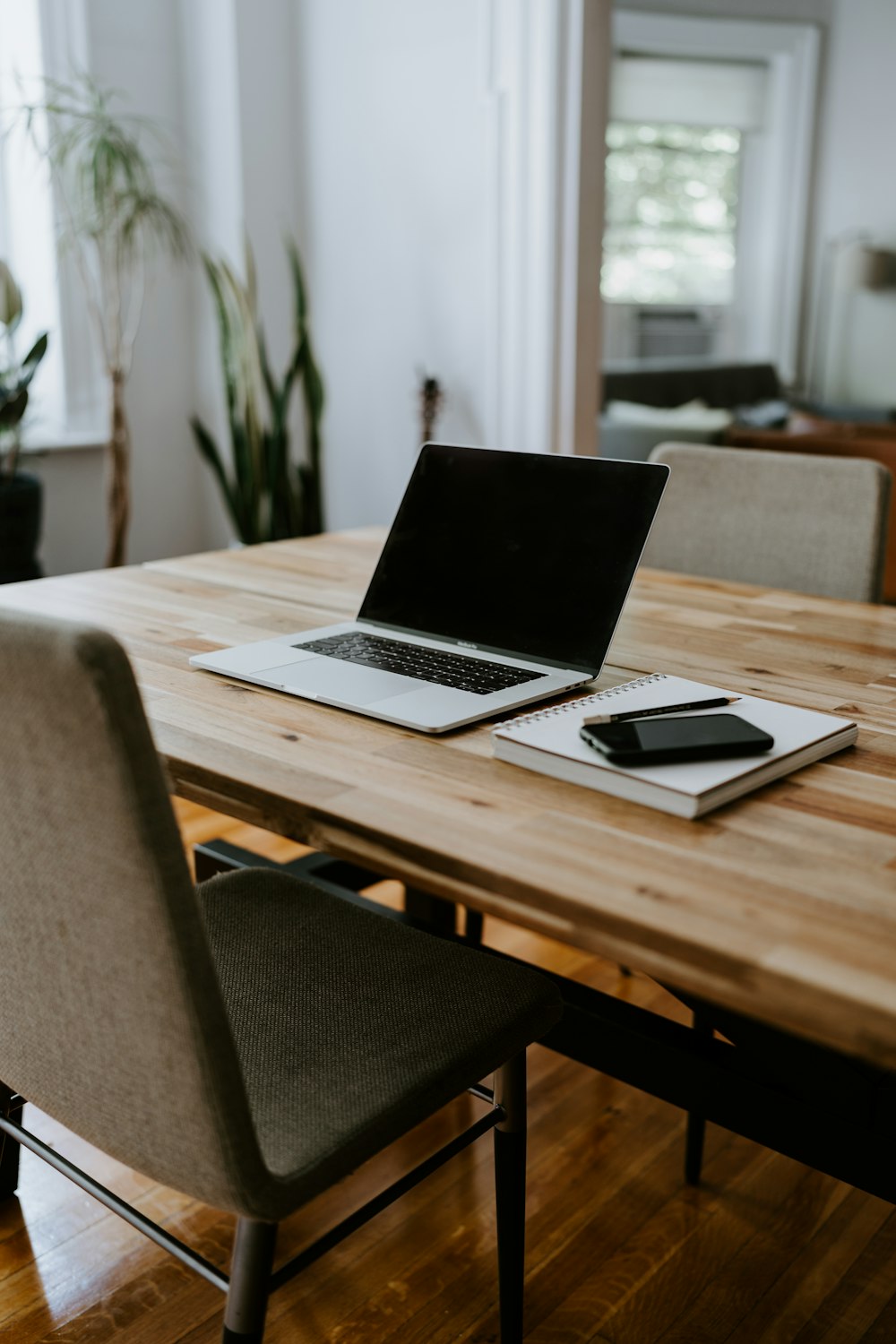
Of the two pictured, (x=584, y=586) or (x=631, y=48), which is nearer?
(x=584, y=586)

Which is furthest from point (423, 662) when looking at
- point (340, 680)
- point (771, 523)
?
point (771, 523)

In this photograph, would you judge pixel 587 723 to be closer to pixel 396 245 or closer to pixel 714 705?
pixel 714 705

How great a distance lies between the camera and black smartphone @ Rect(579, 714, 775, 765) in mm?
925

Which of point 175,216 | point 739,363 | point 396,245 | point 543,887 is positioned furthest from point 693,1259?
point 739,363

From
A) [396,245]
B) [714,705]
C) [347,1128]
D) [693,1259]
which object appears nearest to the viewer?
[347,1128]

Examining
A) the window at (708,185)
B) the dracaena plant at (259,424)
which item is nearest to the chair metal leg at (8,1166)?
the dracaena plant at (259,424)

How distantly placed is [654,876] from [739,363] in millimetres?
6030

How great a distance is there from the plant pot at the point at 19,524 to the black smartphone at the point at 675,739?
2447mm

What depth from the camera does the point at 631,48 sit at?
246 inches

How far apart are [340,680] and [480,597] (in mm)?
209

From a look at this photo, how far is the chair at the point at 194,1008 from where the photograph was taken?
70 centimetres

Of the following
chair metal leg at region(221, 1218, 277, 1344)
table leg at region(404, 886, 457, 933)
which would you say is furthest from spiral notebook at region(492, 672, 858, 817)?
table leg at region(404, 886, 457, 933)

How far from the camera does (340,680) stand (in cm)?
118

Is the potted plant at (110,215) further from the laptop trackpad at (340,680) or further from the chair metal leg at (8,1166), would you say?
the laptop trackpad at (340,680)
